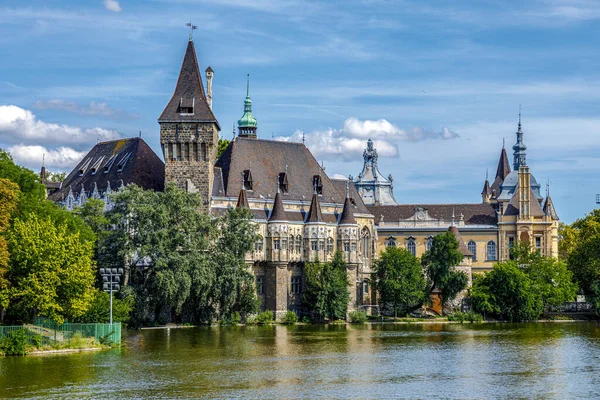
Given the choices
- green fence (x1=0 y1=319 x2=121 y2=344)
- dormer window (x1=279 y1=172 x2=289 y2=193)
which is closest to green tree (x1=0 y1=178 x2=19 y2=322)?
green fence (x1=0 y1=319 x2=121 y2=344)

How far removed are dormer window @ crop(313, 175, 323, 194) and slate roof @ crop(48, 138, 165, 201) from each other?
608 inches

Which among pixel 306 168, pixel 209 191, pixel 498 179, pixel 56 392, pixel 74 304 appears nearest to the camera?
pixel 56 392

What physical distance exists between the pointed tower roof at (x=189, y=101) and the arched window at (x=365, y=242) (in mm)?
21509

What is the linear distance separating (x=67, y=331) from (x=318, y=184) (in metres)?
50.0

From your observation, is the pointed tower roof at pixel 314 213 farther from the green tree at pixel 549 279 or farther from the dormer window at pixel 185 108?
the green tree at pixel 549 279

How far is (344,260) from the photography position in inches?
4254

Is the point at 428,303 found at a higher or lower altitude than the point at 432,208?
lower

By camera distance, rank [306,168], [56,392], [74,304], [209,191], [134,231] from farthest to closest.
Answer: [306,168]
[209,191]
[134,231]
[74,304]
[56,392]

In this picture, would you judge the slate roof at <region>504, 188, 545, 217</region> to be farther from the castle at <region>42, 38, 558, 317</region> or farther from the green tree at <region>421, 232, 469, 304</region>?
the green tree at <region>421, 232, 469, 304</region>

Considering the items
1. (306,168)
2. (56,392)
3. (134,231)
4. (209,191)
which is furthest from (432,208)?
(56,392)

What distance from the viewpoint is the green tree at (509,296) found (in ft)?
344

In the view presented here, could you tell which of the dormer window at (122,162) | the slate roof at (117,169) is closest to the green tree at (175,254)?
the slate roof at (117,169)

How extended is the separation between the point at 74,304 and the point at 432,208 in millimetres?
74540

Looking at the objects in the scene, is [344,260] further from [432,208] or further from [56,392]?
[56,392]
